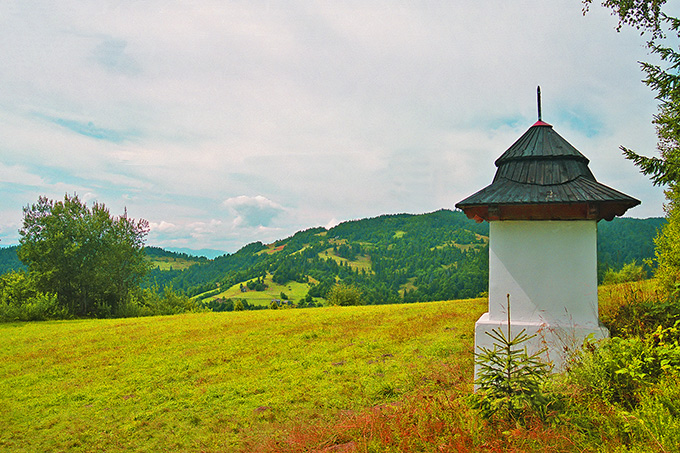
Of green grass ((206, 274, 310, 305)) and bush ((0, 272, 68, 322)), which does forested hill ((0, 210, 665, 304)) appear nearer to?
green grass ((206, 274, 310, 305))

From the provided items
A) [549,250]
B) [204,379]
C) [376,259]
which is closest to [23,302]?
[204,379]

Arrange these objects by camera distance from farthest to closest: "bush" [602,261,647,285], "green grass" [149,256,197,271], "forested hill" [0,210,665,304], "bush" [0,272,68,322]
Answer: "green grass" [149,256,197,271], "forested hill" [0,210,665,304], "bush" [602,261,647,285], "bush" [0,272,68,322]

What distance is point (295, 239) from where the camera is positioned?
543ft

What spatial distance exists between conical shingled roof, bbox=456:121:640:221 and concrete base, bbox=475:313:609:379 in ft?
4.95

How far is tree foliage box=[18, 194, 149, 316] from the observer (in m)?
32.4

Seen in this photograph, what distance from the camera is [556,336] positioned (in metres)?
5.11

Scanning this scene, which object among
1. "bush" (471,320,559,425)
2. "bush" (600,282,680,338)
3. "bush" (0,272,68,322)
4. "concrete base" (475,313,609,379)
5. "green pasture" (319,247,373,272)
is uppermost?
"green pasture" (319,247,373,272)

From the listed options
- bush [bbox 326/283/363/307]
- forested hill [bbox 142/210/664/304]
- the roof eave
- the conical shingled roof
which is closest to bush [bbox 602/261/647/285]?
forested hill [bbox 142/210/664/304]

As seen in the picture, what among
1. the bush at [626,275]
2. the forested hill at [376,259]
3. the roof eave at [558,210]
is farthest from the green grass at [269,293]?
the roof eave at [558,210]

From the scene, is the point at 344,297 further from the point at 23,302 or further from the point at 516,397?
the point at 516,397

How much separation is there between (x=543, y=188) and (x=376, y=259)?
408 feet

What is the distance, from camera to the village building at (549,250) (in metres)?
5.07

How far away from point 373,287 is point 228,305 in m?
46.9

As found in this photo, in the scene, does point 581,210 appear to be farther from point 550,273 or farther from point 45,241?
point 45,241
